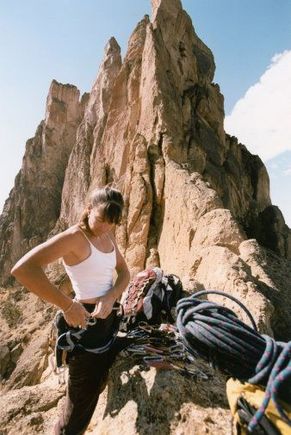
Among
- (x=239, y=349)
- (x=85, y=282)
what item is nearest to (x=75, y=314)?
(x=85, y=282)

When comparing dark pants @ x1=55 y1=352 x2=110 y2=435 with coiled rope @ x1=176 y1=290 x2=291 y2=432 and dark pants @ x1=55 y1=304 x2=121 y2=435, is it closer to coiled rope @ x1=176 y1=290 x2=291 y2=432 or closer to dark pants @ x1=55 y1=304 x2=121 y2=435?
dark pants @ x1=55 y1=304 x2=121 y2=435

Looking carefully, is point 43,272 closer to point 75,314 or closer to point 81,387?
point 75,314

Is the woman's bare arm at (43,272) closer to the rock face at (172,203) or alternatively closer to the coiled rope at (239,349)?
the coiled rope at (239,349)

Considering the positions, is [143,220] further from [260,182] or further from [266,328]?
[260,182]

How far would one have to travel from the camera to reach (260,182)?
78.6ft

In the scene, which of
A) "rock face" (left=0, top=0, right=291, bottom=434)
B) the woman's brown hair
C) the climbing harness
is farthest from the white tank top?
the climbing harness

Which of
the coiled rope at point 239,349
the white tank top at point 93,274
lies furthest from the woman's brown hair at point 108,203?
the coiled rope at point 239,349

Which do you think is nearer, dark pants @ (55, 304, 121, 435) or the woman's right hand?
the woman's right hand

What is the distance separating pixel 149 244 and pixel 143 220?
2.94 ft

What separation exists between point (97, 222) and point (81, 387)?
1422 millimetres

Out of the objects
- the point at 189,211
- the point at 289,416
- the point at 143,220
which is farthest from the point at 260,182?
the point at 289,416

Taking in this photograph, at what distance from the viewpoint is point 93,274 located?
2912 millimetres

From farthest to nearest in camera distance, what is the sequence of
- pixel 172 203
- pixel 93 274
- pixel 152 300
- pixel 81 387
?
pixel 172 203, pixel 152 300, pixel 81 387, pixel 93 274

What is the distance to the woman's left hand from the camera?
2.93 m
